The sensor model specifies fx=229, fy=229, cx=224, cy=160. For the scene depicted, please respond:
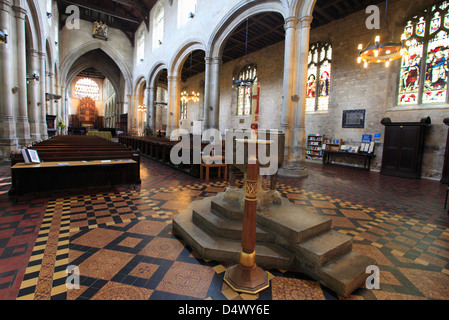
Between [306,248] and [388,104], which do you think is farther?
[388,104]

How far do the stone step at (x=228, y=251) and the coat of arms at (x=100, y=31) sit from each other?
2298 cm

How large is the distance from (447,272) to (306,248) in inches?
57.8

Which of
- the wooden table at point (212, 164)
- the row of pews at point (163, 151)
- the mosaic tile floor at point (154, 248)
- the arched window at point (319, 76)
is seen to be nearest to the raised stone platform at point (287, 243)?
the mosaic tile floor at point (154, 248)

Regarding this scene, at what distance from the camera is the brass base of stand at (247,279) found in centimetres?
194

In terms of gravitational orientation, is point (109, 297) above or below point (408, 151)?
below

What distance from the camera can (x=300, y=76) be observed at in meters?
7.31

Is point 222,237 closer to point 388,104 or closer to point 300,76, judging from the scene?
point 300,76

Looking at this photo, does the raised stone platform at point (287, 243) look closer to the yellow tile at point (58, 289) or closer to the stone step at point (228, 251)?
the stone step at point (228, 251)

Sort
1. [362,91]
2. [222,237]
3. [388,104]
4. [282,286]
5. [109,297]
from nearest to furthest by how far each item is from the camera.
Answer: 1. [109,297]
2. [282,286]
3. [222,237]
4. [388,104]
5. [362,91]

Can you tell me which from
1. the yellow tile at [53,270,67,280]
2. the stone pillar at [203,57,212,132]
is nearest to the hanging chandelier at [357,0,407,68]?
the stone pillar at [203,57,212,132]

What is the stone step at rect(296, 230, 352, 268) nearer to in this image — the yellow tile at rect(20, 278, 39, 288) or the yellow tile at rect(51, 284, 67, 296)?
the yellow tile at rect(51, 284, 67, 296)

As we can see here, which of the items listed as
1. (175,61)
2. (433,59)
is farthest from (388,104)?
(175,61)

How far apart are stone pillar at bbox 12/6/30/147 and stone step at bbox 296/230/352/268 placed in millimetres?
10693

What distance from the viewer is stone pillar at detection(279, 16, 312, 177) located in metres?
7.20
